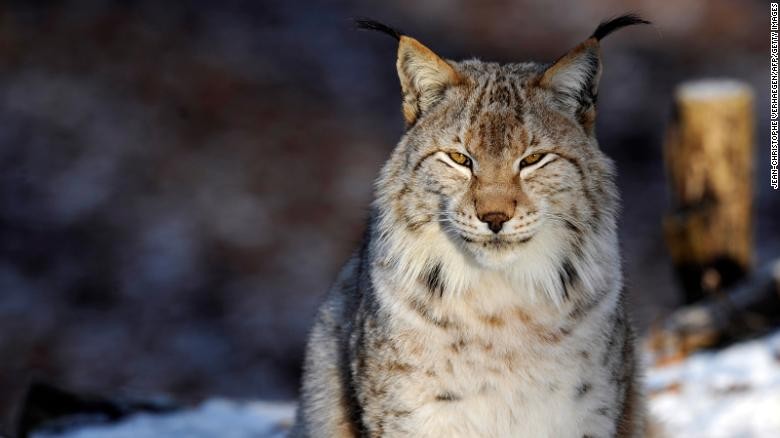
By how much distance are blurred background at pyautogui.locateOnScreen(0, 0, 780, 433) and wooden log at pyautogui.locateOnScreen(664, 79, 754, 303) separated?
1438 mm

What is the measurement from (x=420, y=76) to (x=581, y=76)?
0.61m

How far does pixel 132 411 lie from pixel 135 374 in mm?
4896

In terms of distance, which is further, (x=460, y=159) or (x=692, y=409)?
(x=692, y=409)

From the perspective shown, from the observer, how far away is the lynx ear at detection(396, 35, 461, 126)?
3855 mm

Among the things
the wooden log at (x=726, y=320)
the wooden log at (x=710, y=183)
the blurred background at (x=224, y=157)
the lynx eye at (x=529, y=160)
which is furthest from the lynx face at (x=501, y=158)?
the blurred background at (x=224, y=157)

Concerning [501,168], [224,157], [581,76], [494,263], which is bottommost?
[494,263]

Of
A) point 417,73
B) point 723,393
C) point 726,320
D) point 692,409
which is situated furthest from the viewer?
point 726,320

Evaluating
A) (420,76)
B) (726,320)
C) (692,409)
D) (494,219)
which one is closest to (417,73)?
(420,76)

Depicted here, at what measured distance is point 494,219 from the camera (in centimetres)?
358

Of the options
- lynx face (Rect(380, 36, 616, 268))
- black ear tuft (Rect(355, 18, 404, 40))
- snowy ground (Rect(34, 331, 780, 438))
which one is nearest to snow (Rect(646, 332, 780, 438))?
snowy ground (Rect(34, 331, 780, 438))

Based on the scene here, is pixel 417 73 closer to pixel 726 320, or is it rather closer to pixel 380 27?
pixel 380 27

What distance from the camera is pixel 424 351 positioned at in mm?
3758

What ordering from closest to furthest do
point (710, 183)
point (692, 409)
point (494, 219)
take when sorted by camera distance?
point (494, 219)
point (692, 409)
point (710, 183)

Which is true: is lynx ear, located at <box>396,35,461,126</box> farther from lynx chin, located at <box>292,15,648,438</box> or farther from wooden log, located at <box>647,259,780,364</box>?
wooden log, located at <box>647,259,780,364</box>
